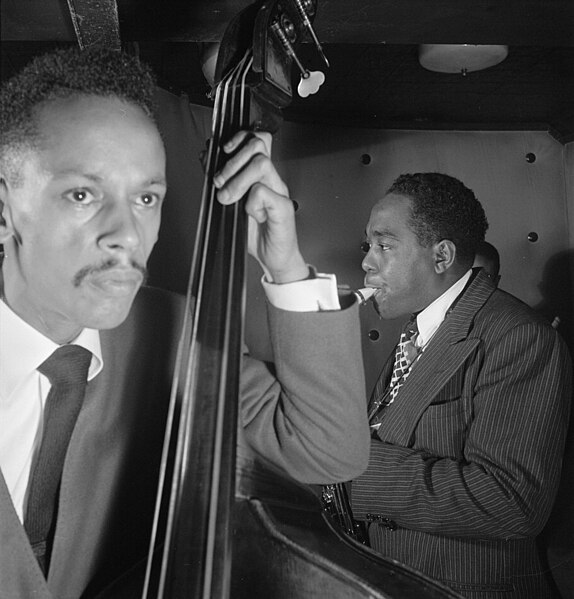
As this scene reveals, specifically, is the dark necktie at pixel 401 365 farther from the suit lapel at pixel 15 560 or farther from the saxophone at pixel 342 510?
the suit lapel at pixel 15 560

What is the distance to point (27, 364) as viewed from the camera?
1.88 feet

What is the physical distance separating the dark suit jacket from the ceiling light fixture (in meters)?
0.31

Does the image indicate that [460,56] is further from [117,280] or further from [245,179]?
[117,280]

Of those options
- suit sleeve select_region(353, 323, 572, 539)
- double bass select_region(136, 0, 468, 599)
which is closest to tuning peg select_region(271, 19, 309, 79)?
double bass select_region(136, 0, 468, 599)

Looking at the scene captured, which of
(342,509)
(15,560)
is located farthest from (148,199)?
(342,509)

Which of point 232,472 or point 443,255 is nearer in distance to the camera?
point 232,472

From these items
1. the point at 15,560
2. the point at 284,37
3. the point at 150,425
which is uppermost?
the point at 284,37

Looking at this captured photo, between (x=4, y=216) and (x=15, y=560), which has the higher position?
(x=4, y=216)

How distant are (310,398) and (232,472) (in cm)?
9

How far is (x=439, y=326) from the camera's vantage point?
0.72m

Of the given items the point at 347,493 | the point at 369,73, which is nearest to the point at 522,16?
the point at 369,73

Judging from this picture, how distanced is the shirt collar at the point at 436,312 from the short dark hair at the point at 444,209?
0.10 feet

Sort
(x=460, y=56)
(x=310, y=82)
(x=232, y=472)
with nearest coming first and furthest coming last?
(x=232, y=472)
(x=310, y=82)
(x=460, y=56)

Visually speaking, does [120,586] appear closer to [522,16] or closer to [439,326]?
[439,326]
